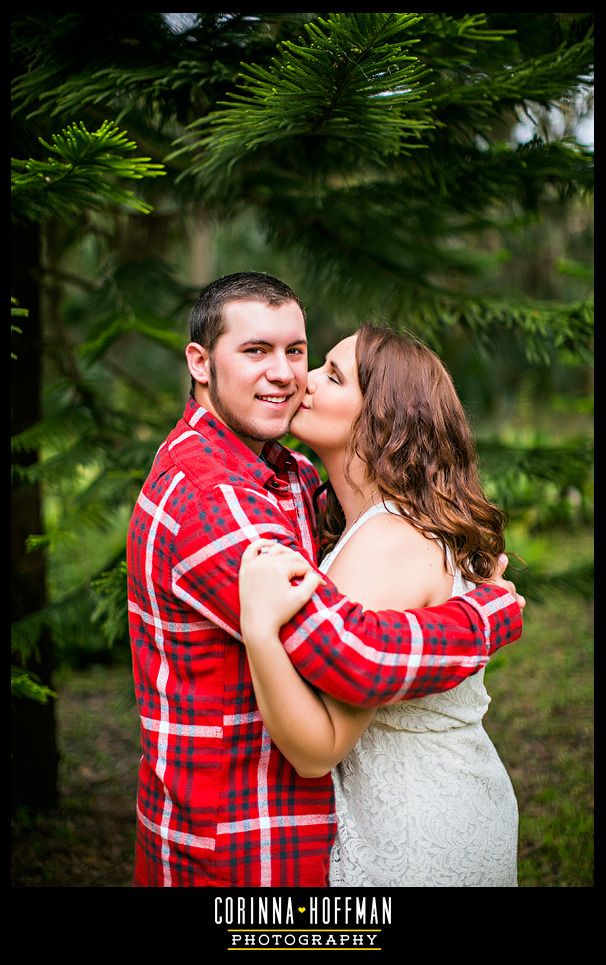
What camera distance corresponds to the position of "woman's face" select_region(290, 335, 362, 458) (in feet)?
8.11

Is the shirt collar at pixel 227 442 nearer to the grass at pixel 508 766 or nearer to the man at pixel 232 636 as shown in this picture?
the man at pixel 232 636

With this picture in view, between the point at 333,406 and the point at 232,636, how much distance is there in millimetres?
796

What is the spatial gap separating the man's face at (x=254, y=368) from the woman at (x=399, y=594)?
18 centimetres

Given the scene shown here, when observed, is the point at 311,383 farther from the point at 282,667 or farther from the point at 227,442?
the point at 282,667

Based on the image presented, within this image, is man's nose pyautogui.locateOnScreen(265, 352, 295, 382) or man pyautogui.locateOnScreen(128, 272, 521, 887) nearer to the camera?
man pyautogui.locateOnScreen(128, 272, 521, 887)

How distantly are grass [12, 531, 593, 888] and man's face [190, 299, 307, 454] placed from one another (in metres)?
1.61

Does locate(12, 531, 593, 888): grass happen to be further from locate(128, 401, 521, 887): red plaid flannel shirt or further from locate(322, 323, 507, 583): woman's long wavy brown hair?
locate(128, 401, 521, 887): red plaid flannel shirt

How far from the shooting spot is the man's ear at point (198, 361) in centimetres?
236

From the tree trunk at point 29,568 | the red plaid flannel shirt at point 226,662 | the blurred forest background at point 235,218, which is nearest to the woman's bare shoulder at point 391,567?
the red plaid flannel shirt at point 226,662

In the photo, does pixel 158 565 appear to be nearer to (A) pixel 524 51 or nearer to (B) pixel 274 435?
(B) pixel 274 435

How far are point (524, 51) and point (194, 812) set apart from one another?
299cm

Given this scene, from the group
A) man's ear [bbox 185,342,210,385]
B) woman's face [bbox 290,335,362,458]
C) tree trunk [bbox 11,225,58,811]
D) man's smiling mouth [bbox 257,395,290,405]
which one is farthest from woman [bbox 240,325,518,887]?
tree trunk [bbox 11,225,58,811]

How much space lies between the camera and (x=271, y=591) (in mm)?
1848
